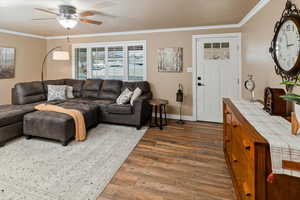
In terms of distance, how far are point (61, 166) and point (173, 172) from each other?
1.48 meters

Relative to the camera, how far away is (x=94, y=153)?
2.68m

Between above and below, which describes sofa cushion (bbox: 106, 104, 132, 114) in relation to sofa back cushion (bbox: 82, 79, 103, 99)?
below

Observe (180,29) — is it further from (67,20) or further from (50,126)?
→ (50,126)

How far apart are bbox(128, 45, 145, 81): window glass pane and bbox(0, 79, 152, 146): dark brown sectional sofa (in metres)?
0.43

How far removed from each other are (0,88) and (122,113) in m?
3.43

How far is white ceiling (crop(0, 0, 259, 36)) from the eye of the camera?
2717mm

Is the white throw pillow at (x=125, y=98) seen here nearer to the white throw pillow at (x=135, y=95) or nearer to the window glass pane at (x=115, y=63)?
the white throw pillow at (x=135, y=95)

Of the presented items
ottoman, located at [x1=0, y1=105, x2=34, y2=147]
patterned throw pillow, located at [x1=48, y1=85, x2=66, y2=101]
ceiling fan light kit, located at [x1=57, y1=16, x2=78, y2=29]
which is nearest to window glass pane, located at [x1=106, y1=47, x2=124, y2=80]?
patterned throw pillow, located at [x1=48, y1=85, x2=66, y2=101]

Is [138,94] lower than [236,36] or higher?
lower

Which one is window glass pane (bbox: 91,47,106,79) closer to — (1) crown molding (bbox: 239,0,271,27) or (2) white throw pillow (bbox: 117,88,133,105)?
(2) white throw pillow (bbox: 117,88,133,105)

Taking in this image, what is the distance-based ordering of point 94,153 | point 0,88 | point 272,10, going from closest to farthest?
point 272,10 → point 94,153 → point 0,88

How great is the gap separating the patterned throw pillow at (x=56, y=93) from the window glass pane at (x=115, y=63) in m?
1.36

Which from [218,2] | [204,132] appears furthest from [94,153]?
A: [218,2]

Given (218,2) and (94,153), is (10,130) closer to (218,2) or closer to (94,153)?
(94,153)
